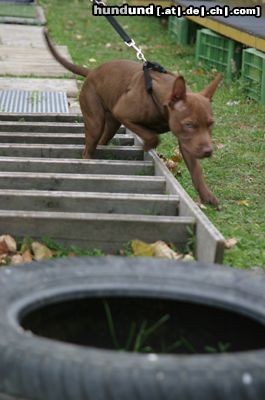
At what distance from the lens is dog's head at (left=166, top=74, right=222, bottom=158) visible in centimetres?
491

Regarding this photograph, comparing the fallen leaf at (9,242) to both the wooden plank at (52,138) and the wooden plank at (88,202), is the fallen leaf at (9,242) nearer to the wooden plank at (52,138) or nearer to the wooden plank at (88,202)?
the wooden plank at (88,202)

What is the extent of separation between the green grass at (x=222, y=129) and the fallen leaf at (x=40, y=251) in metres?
0.81

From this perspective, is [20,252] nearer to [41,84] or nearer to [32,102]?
[32,102]

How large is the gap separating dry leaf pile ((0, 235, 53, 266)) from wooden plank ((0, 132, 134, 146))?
7.08 feet

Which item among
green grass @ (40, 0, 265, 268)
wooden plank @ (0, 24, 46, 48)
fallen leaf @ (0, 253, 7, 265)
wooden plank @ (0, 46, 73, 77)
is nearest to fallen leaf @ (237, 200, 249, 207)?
green grass @ (40, 0, 265, 268)

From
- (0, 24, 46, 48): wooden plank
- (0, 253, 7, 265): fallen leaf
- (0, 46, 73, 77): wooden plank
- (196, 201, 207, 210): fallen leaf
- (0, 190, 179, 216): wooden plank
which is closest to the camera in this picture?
(0, 253, 7, 265): fallen leaf

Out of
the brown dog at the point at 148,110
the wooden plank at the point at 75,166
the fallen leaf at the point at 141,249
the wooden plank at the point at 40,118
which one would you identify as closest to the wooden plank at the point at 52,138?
the brown dog at the point at 148,110

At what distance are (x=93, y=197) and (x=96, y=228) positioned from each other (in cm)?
43

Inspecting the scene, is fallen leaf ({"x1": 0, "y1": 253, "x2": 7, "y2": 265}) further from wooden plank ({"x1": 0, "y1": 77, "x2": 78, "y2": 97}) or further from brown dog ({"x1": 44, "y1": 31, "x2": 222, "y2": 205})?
wooden plank ({"x1": 0, "y1": 77, "x2": 78, "y2": 97})

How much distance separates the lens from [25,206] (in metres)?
4.55

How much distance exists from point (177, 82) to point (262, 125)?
3271 mm

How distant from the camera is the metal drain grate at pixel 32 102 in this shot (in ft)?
25.4

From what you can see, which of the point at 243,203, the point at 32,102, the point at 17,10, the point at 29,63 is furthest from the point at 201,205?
the point at 17,10

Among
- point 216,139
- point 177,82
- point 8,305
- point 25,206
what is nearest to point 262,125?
point 216,139
